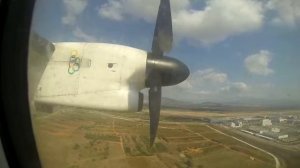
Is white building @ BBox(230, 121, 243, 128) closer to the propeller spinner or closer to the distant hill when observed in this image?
the distant hill

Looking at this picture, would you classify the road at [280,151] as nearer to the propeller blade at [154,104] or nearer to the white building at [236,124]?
the white building at [236,124]

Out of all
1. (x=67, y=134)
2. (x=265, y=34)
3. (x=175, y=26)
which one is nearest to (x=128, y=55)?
(x=175, y=26)

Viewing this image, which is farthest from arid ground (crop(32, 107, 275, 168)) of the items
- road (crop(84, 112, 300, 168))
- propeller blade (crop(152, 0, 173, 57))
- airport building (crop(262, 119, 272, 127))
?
propeller blade (crop(152, 0, 173, 57))

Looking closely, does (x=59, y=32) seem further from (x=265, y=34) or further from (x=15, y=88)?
(x=265, y=34)

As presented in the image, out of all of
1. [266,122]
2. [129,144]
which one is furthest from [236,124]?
[129,144]

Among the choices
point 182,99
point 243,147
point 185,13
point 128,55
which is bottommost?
point 243,147

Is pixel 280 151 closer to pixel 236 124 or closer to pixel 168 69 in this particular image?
pixel 236 124
